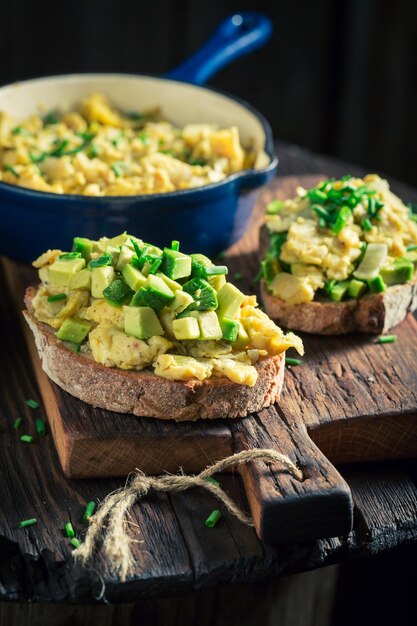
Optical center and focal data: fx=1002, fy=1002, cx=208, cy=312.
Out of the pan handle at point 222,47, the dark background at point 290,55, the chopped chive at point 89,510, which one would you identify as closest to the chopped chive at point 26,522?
the chopped chive at point 89,510

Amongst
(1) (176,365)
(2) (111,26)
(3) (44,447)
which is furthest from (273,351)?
(2) (111,26)

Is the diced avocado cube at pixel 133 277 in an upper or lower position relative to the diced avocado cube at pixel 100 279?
upper

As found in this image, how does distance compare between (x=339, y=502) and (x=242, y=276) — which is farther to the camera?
(x=242, y=276)

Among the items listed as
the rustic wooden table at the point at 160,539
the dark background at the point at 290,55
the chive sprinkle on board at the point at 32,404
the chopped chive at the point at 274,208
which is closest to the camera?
the rustic wooden table at the point at 160,539

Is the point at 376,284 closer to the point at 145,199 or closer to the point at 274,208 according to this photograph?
the point at 274,208

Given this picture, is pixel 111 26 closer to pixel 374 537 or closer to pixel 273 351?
pixel 273 351

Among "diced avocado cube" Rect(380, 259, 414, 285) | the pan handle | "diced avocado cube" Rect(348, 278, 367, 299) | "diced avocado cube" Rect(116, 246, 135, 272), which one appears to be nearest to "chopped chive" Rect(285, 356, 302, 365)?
"diced avocado cube" Rect(348, 278, 367, 299)

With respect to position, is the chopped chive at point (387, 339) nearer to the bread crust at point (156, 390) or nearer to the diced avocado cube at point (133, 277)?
the bread crust at point (156, 390)

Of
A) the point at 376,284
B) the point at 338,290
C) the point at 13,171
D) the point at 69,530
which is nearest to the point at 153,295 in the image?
the point at 69,530
